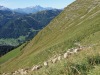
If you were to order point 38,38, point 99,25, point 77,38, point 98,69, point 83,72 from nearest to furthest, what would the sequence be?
point 98,69 < point 83,72 < point 77,38 < point 99,25 < point 38,38

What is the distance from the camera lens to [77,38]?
57.0 meters

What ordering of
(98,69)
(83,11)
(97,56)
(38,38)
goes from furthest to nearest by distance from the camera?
1. (38,38)
2. (83,11)
3. (97,56)
4. (98,69)

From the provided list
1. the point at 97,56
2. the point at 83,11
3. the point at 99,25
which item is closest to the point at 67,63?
the point at 97,56

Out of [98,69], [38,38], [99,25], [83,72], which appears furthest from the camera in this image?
[38,38]

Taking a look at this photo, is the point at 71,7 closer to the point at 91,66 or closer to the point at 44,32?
the point at 44,32

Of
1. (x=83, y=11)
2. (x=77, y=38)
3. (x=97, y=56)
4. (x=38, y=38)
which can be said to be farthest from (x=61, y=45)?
(x=38, y=38)

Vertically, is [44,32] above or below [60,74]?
below

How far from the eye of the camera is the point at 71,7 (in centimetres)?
14725

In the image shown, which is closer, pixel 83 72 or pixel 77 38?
pixel 83 72

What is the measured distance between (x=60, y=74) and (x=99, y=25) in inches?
2027

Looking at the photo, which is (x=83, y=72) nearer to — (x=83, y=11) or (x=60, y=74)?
(x=60, y=74)

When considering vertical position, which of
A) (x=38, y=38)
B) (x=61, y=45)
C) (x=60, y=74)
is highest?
(x=60, y=74)

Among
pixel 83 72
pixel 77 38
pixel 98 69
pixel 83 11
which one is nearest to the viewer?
pixel 98 69

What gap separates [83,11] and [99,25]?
63.7 m
